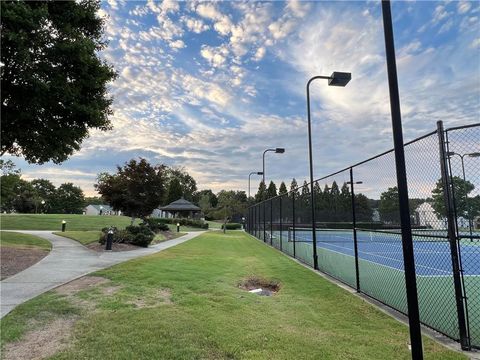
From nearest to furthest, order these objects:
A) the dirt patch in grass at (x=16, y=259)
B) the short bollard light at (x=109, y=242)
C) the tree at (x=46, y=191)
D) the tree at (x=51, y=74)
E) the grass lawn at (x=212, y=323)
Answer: the grass lawn at (x=212, y=323)
the tree at (x=51, y=74)
the dirt patch in grass at (x=16, y=259)
the short bollard light at (x=109, y=242)
the tree at (x=46, y=191)

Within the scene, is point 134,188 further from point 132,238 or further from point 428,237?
point 428,237

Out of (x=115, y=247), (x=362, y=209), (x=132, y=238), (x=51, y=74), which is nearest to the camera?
(x=362, y=209)

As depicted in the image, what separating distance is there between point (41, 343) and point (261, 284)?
5646 mm

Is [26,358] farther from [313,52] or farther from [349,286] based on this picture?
[313,52]

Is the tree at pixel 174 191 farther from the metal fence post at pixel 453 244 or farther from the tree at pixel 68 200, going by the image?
the metal fence post at pixel 453 244

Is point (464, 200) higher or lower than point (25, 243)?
higher

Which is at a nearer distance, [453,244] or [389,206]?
[453,244]

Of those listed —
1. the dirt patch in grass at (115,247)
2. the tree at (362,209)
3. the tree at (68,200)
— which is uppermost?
the tree at (68,200)

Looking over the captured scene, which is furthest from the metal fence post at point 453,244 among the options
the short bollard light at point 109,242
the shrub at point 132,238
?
the shrub at point 132,238

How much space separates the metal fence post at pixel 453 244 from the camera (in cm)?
463

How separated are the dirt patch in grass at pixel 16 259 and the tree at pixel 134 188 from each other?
34.1 feet

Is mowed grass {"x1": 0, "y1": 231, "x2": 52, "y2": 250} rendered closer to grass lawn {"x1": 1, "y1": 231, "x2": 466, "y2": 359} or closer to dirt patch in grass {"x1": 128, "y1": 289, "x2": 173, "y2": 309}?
grass lawn {"x1": 1, "y1": 231, "x2": 466, "y2": 359}

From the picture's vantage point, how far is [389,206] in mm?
7223

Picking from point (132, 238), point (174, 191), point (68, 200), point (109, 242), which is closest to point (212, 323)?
point (109, 242)
